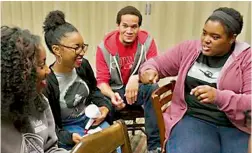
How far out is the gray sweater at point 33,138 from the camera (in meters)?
1.17

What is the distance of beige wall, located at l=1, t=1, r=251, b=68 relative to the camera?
2990mm

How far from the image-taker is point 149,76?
189cm

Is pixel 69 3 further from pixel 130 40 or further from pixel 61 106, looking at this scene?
pixel 61 106

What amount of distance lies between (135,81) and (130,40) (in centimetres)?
30

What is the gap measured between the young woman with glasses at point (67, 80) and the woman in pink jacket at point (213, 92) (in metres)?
0.32

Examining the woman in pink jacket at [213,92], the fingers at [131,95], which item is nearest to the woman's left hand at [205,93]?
the woman in pink jacket at [213,92]

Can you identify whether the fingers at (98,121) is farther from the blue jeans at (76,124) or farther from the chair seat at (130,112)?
the chair seat at (130,112)

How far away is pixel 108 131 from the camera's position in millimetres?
1227

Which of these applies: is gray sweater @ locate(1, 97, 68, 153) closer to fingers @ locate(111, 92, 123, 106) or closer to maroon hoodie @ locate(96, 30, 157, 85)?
fingers @ locate(111, 92, 123, 106)

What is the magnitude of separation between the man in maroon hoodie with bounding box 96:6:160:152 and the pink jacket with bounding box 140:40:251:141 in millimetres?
217

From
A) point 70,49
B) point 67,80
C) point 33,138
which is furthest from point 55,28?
point 33,138

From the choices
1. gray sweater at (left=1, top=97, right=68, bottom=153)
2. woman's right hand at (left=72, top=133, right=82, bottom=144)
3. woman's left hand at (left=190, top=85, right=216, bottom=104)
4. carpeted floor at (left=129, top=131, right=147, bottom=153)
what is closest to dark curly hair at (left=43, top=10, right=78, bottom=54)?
woman's right hand at (left=72, top=133, right=82, bottom=144)

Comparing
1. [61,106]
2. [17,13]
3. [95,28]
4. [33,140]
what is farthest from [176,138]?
[17,13]

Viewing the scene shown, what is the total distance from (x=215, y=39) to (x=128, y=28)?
0.60m
